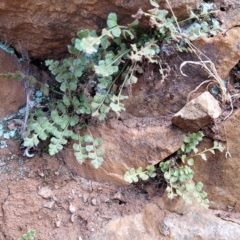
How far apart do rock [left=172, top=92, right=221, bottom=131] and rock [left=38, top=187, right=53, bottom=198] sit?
2.29ft

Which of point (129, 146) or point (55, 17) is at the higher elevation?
point (55, 17)

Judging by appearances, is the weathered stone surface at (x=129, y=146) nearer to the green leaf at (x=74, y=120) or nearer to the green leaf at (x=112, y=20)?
the green leaf at (x=74, y=120)

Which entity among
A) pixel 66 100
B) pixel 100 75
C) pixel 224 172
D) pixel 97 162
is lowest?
pixel 224 172

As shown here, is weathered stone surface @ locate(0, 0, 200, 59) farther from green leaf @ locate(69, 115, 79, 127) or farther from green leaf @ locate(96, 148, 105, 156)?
green leaf @ locate(96, 148, 105, 156)

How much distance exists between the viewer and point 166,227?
6.09ft

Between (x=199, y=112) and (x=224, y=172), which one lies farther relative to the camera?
(x=224, y=172)

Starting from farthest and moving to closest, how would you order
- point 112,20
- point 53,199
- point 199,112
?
point 53,199 < point 199,112 < point 112,20

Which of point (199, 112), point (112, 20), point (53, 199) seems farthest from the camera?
point (53, 199)

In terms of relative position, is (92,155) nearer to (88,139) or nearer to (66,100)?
(88,139)

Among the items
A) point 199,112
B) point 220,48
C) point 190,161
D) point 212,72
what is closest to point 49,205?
point 190,161

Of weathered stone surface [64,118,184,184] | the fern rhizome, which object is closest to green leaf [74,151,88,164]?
the fern rhizome

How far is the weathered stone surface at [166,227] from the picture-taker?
6.02 feet

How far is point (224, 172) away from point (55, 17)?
110cm

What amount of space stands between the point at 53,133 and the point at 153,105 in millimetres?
512
